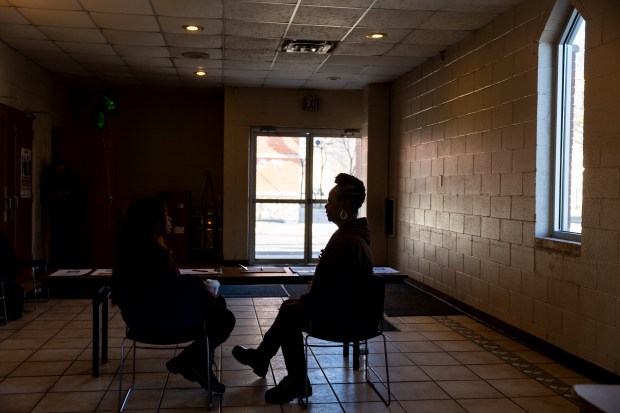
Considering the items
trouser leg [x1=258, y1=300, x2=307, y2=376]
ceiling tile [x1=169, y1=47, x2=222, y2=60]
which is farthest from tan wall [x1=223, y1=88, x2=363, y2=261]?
trouser leg [x1=258, y1=300, x2=307, y2=376]

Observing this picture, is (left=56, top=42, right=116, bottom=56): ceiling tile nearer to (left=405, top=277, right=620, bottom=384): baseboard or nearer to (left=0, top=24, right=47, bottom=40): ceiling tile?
(left=0, top=24, right=47, bottom=40): ceiling tile

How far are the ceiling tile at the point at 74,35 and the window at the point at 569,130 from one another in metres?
4.43

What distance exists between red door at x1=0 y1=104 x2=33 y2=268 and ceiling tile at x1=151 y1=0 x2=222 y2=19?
233 centimetres

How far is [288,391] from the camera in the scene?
339 centimetres

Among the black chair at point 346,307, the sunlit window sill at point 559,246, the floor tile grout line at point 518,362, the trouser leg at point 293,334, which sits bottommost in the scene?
the floor tile grout line at point 518,362

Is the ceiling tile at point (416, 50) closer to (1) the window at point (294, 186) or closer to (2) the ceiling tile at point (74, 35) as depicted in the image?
(1) the window at point (294, 186)

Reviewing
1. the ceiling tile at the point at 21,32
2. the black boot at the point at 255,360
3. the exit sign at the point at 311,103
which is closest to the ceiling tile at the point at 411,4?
the black boot at the point at 255,360

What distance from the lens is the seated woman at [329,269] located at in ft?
11.2

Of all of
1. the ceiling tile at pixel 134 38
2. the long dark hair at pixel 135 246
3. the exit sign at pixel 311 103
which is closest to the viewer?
the long dark hair at pixel 135 246

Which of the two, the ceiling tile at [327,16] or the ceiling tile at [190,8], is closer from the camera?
the ceiling tile at [190,8]

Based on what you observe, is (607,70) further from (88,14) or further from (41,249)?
(41,249)

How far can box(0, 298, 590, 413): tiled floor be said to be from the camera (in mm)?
3357

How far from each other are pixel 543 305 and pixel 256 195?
564cm

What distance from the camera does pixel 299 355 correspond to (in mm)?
3475
